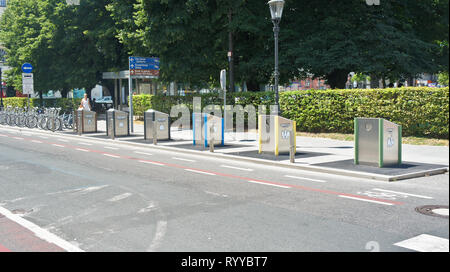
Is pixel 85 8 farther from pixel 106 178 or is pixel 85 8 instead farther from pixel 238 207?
pixel 238 207

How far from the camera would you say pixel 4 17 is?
4669 cm

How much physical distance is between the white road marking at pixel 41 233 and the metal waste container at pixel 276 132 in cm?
776

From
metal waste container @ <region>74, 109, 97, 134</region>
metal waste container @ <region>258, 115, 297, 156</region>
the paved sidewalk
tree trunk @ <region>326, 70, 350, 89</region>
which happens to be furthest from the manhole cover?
tree trunk @ <region>326, 70, 350, 89</region>

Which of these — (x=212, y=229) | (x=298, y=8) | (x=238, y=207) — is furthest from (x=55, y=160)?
(x=298, y=8)

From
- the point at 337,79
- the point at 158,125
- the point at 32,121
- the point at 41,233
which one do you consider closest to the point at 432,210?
the point at 41,233

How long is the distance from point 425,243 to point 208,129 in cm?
1104

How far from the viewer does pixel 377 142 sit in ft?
35.3

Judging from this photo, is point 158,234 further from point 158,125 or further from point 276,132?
point 158,125

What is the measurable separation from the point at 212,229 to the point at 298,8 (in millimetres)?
21162

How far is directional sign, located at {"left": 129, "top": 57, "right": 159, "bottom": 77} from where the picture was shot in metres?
21.2

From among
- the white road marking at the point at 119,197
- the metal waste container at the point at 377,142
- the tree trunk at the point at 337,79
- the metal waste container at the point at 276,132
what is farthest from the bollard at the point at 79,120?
the metal waste container at the point at 377,142

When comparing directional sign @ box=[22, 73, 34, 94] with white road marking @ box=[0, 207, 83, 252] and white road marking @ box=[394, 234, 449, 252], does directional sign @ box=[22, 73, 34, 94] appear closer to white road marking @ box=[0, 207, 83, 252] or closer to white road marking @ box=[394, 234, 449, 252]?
white road marking @ box=[0, 207, 83, 252]

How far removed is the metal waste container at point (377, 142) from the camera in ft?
34.9

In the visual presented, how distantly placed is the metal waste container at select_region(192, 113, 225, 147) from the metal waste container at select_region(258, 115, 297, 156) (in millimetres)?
2364
